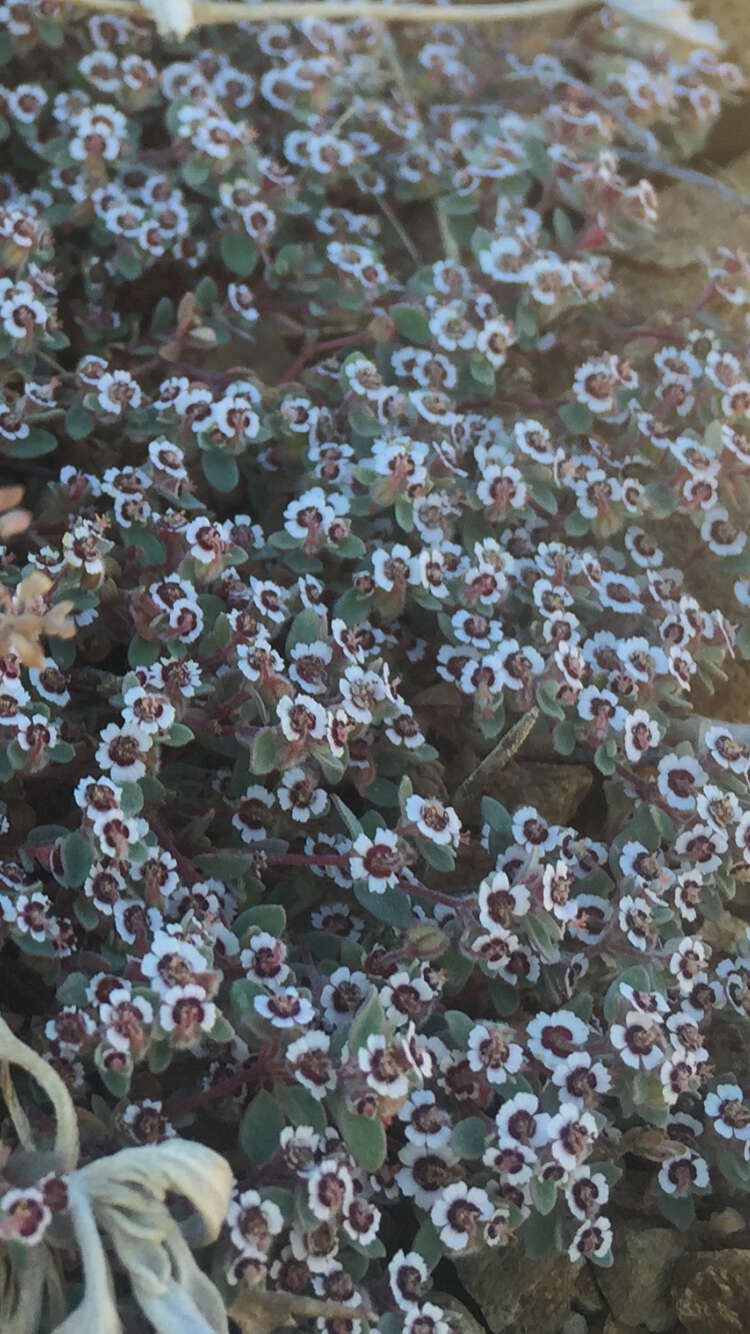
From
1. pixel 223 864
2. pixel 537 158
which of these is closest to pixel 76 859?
pixel 223 864

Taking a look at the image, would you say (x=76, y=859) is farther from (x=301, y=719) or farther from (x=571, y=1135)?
(x=571, y=1135)

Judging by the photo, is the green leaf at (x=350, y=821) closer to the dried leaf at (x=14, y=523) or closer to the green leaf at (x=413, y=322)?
the dried leaf at (x=14, y=523)

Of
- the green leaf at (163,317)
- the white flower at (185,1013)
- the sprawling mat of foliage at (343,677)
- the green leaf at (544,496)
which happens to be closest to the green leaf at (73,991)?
the sprawling mat of foliage at (343,677)

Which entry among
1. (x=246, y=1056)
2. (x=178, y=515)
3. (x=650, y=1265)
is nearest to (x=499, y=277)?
(x=178, y=515)

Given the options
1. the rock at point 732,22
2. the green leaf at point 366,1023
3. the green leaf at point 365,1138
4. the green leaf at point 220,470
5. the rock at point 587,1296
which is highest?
the rock at point 732,22

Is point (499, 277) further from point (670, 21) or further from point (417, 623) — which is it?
point (670, 21)

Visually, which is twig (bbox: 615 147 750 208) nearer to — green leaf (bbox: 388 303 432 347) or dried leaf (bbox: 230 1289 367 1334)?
green leaf (bbox: 388 303 432 347)

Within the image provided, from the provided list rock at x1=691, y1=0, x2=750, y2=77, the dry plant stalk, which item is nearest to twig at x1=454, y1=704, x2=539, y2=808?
the dry plant stalk
